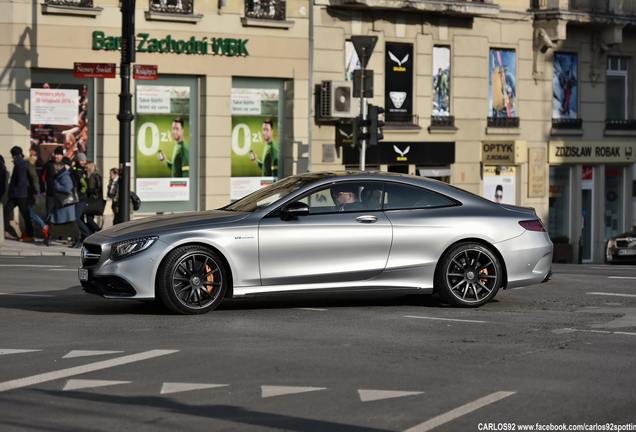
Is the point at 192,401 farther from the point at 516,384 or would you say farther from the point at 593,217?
the point at 593,217

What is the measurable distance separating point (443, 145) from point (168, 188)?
859cm

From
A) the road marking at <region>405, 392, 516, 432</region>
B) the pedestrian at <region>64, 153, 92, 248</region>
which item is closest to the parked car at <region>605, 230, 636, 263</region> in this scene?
the pedestrian at <region>64, 153, 92, 248</region>

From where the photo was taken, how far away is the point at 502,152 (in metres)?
32.8

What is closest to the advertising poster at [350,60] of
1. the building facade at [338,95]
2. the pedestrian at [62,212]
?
the building facade at [338,95]

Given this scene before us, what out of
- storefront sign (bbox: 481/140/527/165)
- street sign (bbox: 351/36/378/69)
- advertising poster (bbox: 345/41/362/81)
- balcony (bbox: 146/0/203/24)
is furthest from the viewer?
storefront sign (bbox: 481/140/527/165)

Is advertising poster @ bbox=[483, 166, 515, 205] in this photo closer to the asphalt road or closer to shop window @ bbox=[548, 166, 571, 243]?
shop window @ bbox=[548, 166, 571, 243]

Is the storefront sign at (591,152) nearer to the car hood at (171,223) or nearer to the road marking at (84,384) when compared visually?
the car hood at (171,223)

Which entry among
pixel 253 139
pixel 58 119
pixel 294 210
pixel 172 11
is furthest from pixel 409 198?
pixel 253 139

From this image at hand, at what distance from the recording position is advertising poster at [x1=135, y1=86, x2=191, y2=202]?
26.9 metres

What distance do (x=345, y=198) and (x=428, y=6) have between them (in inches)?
810

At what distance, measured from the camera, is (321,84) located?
29438mm

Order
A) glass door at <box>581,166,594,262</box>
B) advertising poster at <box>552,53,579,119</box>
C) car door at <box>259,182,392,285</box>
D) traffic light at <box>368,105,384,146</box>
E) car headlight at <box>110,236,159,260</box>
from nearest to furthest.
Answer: car headlight at <box>110,236,159,260</box>
car door at <box>259,182,392,285</box>
traffic light at <box>368,105,384,146</box>
advertising poster at <box>552,53,579,119</box>
glass door at <box>581,166,594,262</box>

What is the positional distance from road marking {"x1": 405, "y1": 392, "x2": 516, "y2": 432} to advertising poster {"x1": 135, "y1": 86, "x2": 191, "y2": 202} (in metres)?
20.9

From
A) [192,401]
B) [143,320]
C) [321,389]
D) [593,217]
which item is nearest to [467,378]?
[321,389]
